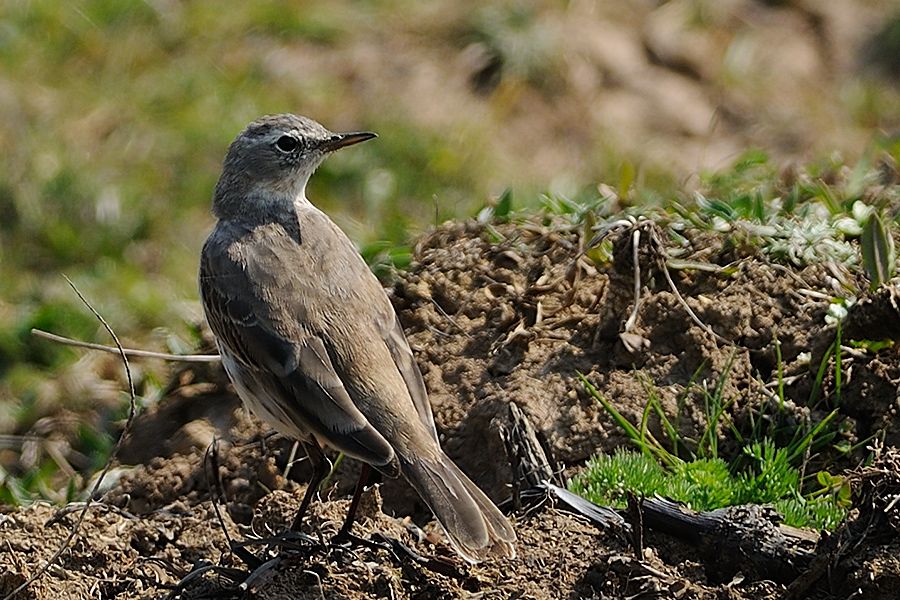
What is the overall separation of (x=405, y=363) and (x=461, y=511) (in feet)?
3.36

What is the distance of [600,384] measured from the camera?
20.6 feet

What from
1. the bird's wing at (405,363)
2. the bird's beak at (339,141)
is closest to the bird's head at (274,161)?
the bird's beak at (339,141)

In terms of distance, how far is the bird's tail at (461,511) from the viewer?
504cm

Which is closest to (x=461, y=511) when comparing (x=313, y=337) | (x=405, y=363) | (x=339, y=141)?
(x=405, y=363)

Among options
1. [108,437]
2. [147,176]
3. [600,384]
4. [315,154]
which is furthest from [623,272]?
[147,176]

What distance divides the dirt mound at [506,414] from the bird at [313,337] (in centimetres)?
28

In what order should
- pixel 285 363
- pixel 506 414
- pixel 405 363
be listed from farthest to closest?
pixel 506 414 < pixel 405 363 < pixel 285 363

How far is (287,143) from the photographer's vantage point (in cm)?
695

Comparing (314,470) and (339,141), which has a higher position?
(339,141)

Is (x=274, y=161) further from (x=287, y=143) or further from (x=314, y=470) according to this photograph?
(x=314, y=470)

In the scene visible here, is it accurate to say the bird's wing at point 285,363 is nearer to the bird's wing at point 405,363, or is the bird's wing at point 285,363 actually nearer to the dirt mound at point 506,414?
the bird's wing at point 405,363

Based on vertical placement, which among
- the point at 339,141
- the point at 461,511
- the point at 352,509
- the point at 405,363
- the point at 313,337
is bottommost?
the point at 352,509

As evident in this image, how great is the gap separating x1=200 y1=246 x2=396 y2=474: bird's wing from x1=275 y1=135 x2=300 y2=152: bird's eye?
71cm

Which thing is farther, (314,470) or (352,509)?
(314,470)
